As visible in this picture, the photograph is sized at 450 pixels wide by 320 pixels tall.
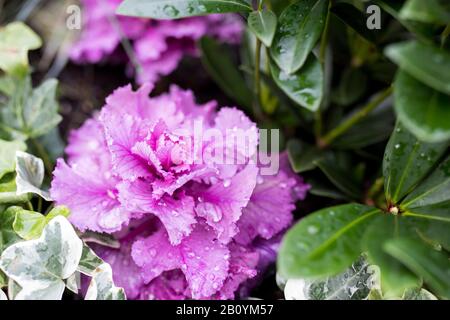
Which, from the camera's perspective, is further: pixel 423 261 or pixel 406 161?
pixel 406 161

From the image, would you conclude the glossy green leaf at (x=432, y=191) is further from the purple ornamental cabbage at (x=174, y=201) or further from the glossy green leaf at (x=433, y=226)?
the purple ornamental cabbage at (x=174, y=201)

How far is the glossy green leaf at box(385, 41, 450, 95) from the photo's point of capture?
23.4 inches

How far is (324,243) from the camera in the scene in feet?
2.24

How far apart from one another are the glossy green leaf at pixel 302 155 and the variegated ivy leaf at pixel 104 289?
0.36 m

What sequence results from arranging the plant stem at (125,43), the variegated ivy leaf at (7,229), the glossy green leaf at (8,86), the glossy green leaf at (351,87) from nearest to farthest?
the variegated ivy leaf at (7,229), the glossy green leaf at (8,86), the glossy green leaf at (351,87), the plant stem at (125,43)

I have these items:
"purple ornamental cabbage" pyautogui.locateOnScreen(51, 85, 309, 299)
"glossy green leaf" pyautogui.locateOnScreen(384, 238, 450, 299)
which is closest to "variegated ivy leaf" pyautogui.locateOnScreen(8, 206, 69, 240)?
"purple ornamental cabbage" pyautogui.locateOnScreen(51, 85, 309, 299)

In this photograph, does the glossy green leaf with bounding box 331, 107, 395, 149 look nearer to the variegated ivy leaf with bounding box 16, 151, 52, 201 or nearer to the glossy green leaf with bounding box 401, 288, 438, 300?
the glossy green leaf with bounding box 401, 288, 438, 300

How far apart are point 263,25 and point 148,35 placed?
57cm

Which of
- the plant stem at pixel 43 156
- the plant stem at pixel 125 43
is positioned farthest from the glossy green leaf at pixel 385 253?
the plant stem at pixel 125 43

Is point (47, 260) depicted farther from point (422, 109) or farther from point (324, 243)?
point (422, 109)

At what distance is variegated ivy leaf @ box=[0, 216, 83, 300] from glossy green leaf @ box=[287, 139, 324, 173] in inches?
15.4

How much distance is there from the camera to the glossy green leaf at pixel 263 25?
764 millimetres

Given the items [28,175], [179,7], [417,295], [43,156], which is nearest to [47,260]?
[28,175]
